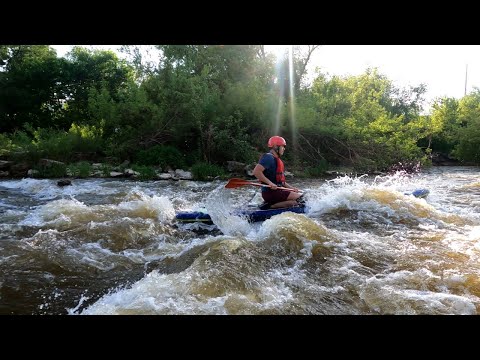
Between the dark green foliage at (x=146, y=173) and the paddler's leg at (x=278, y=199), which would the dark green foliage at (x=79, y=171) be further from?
the paddler's leg at (x=278, y=199)

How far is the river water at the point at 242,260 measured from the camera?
11.2 ft

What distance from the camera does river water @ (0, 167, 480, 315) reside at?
3.41m

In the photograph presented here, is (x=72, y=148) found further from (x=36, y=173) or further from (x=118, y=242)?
(x=118, y=242)

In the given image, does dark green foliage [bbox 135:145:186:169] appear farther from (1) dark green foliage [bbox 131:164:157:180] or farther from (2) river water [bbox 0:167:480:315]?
(2) river water [bbox 0:167:480:315]

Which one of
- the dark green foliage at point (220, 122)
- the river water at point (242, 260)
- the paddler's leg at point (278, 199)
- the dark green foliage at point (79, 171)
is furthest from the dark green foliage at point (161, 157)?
the paddler's leg at point (278, 199)

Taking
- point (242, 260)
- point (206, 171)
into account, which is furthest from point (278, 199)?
point (206, 171)

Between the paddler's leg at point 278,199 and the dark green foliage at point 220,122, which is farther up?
the dark green foliage at point 220,122

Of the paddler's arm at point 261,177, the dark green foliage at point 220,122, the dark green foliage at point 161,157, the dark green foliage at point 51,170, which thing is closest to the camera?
the paddler's arm at point 261,177
